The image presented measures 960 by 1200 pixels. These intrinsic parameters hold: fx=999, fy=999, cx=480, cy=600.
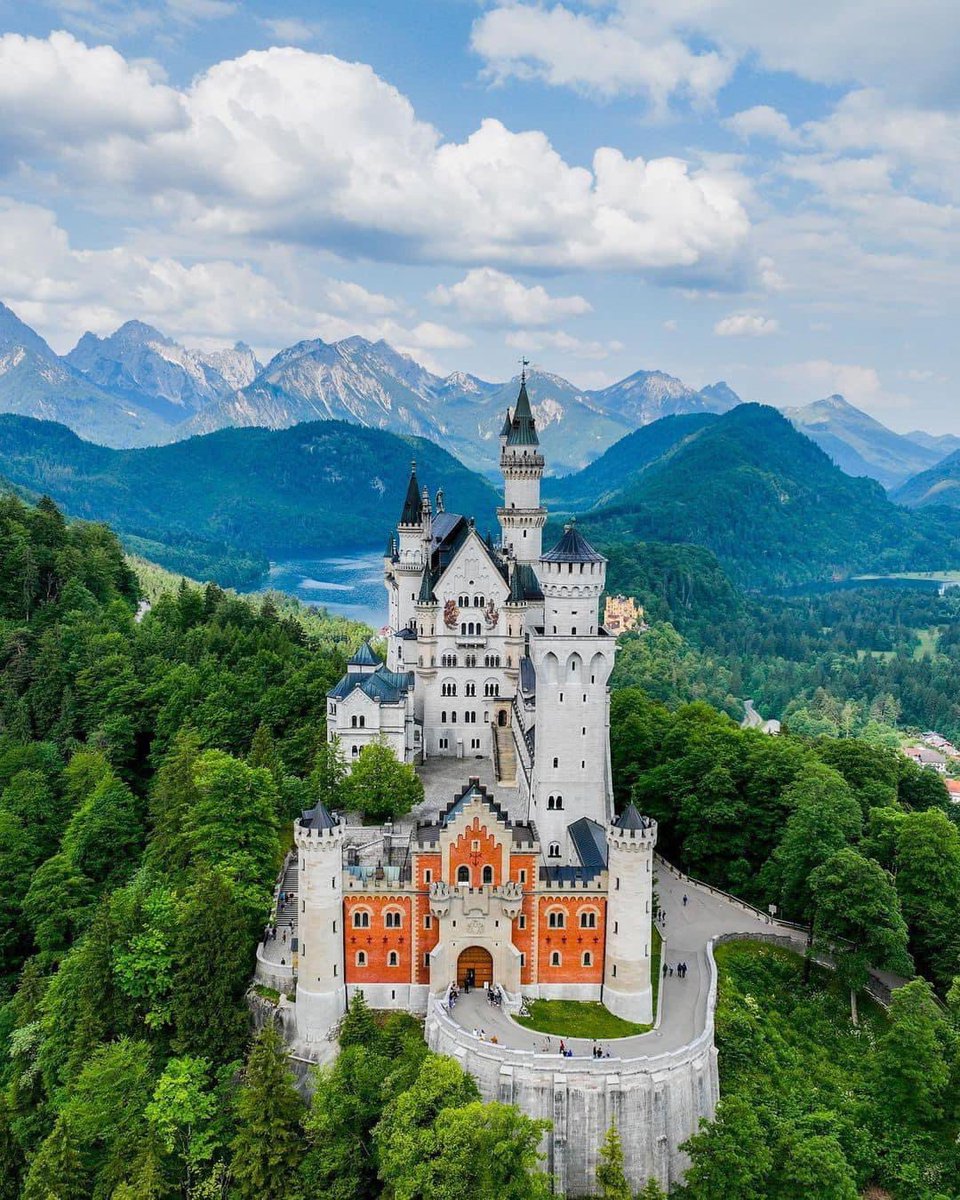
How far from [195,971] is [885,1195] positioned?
3196 cm

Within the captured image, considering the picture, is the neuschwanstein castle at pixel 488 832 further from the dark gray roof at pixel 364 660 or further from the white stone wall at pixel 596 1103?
the white stone wall at pixel 596 1103

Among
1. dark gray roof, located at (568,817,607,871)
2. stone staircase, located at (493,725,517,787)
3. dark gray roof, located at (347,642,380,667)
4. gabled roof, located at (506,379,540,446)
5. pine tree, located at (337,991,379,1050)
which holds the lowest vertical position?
pine tree, located at (337,991,379,1050)

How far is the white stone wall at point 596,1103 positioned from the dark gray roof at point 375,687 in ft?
94.6

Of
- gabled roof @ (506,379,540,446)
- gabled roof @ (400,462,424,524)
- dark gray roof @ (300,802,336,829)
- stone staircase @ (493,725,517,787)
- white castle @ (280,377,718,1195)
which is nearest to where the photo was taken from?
white castle @ (280,377,718,1195)

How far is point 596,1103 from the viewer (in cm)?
3981

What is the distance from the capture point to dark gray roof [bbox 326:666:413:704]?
66625 mm

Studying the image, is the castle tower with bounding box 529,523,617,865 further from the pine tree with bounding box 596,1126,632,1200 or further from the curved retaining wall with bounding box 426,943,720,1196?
the pine tree with bounding box 596,1126,632,1200

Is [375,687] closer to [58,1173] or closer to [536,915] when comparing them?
[536,915]

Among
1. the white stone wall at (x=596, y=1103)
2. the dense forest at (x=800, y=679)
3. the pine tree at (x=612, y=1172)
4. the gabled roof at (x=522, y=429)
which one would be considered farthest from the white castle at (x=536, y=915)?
the dense forest at (x=800, y=679)

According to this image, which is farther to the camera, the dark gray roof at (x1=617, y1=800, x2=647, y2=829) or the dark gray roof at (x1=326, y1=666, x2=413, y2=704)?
the dark gray roof at (x1=326, y1=666, x2=413, y2=704)

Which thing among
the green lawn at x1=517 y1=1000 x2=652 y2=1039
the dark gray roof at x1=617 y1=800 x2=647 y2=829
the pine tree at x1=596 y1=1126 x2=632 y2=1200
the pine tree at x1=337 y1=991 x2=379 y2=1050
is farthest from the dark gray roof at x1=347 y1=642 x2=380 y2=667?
the pine tree at x1=596 y1=1126 x2=632 y2=1200

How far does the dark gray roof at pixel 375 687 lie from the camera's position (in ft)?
219

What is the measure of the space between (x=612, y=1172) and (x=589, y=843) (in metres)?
16.5

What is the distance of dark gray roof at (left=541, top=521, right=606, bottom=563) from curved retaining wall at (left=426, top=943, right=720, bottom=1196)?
953 inches
